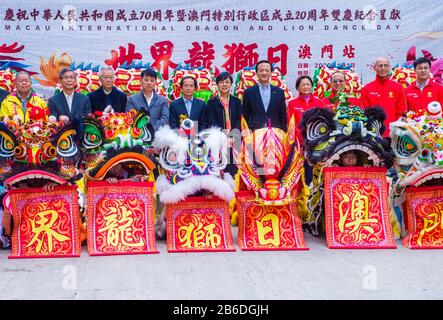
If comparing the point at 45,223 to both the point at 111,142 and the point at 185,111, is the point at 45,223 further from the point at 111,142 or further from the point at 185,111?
the point at 185,111

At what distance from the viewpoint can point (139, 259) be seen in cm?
491

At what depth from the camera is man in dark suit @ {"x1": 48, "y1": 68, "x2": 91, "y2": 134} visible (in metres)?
6.04

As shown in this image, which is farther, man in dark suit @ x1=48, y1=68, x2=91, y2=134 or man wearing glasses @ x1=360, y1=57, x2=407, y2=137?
man wearing glasses @ x1=360, y1=57, x2=407, y2=137

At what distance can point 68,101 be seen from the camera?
611 cm

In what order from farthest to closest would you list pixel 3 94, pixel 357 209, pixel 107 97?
pixel 3 94, pixel 107 97, pixel 357 209

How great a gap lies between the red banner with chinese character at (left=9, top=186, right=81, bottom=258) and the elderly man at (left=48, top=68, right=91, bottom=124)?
1.09m

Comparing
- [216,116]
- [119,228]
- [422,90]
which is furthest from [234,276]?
[422,90]

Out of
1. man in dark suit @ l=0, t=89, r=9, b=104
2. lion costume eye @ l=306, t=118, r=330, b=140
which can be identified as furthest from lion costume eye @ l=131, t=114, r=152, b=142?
man in dark suit @ l=0, t=89, r=9, b=104

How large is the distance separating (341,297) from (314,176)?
1953mm

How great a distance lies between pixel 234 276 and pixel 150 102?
2379mm

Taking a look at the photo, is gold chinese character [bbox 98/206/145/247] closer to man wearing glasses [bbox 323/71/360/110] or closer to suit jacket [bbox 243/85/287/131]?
suit jacket [bbox 243/85/287/131]

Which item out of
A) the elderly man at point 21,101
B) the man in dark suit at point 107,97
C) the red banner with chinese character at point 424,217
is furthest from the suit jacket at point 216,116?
the red banner with chinese character at point 424,217

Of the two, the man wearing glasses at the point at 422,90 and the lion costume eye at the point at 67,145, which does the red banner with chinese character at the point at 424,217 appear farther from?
the lion costume eye at the point at 67,145

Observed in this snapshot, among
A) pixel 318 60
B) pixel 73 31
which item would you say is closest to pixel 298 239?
pixel 318 60
